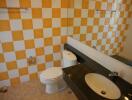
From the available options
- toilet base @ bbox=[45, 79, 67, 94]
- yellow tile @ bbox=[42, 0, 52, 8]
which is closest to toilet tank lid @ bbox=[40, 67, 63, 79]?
toilet base @ bbox=[45, 79, 67, 94]

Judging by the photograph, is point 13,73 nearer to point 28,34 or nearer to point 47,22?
point 28,34

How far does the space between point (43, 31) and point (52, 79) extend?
866 millimetres

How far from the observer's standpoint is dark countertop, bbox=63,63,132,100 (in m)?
1.04

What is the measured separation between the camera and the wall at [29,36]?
1.75 metres

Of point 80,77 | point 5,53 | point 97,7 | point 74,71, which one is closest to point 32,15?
point 5,53

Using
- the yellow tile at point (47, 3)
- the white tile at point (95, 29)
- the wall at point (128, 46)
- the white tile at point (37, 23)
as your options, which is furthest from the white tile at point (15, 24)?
the wall at point (128, 46)

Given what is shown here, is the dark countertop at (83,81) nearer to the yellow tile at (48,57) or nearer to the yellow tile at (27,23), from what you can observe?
the yellow tile at (48,57)

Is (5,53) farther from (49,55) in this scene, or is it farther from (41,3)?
(41,3)

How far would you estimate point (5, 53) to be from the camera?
1.86 metres

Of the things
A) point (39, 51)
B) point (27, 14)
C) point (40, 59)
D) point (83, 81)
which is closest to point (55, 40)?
point (39, 51)

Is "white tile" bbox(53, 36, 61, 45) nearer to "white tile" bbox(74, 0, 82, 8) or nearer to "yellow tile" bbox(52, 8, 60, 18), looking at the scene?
"yellow tile" bbox(52, 8, 60, 18)

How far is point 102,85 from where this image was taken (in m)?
1.30

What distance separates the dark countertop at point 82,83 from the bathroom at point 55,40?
0.02m

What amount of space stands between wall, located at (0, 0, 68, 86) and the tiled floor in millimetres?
152
